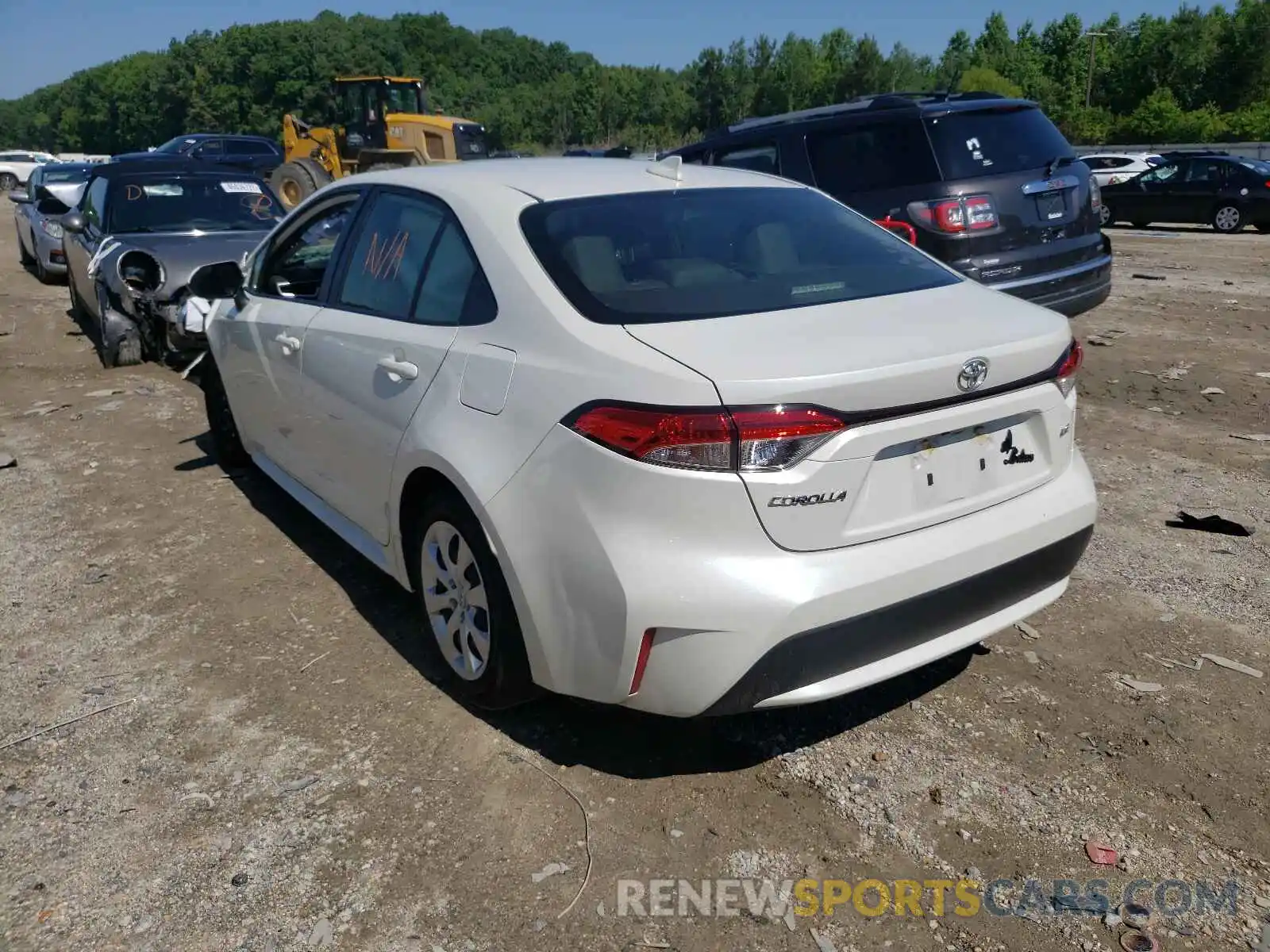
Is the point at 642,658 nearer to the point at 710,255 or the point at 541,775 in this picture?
the point at 541,775

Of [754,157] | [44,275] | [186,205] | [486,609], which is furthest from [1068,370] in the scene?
[44,275]

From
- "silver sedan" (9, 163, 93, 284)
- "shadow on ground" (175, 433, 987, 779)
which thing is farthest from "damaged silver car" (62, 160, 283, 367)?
"shadow on ground" (175, 433, 987, 779)

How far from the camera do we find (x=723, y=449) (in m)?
2.50

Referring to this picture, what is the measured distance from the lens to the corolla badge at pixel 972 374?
8.99 feet

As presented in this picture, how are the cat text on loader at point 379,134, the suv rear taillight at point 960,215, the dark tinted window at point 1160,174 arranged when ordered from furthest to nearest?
the cat text on loader at point 379,134 → the dark tinted window at point 1160,174 → the suv rear taillight at point 960,215

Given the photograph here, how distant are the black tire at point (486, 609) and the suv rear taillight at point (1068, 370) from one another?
171 cm

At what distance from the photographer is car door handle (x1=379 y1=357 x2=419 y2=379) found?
3336 millimetres

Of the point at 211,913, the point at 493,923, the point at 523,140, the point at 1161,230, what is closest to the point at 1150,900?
the point at 493,923

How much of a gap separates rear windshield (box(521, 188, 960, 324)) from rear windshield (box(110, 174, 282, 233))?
6.99 meters

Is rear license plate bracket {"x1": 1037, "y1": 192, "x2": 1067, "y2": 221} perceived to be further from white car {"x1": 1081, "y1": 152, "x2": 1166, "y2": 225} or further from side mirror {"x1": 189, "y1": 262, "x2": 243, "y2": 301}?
white car {"x1": 1081, "y1": 152, "x2": 1166, "y2": 225}

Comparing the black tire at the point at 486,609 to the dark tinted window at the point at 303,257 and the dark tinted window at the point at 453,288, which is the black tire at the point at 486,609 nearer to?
the dark tinted window at the point at 453,288

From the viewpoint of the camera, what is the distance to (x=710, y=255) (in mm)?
3303

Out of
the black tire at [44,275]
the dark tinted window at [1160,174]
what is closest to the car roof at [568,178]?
the black tire at [44,275]

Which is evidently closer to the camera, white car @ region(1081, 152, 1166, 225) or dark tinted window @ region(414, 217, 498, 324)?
dark tinted window @ region(414, 217, 498, 324)
